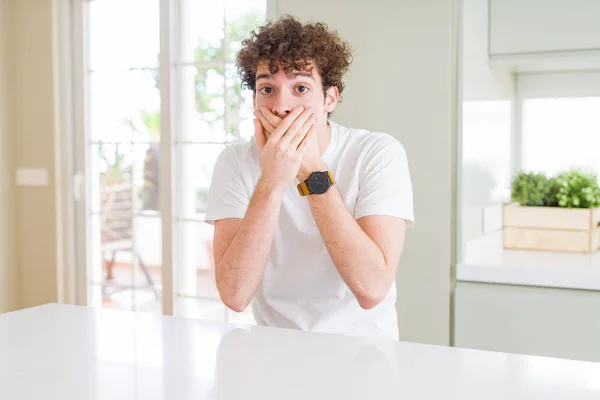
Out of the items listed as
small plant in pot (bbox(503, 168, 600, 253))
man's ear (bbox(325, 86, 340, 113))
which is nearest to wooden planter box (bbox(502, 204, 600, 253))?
small plant in pot (bbox(503, 168, 600, 253))

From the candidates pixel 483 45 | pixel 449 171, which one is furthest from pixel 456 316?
pixel 483 45

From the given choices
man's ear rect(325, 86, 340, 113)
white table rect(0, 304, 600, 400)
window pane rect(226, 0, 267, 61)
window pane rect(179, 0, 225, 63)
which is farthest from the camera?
window pane rect(179, 0, 225, 63)

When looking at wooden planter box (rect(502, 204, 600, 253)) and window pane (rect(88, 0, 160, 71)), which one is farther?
window pane (rect(88, 0, 160, 71))

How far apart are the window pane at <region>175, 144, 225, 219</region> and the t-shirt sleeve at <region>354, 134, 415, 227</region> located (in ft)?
5.56

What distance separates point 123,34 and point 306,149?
2.24 metres

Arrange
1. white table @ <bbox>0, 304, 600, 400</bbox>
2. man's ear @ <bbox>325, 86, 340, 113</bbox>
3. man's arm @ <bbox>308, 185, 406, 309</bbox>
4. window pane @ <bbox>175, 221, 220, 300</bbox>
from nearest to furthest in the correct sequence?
white table @ <bbox>0, 304, 600, 400</bbox>
man's arm @ <bbox>308, 185, 406, 309</bbox>
man's ear @ <bbox>325, 86, 340, 113</bbox>
window pane @ <bbox>175, 221, 220, 300</bbox>

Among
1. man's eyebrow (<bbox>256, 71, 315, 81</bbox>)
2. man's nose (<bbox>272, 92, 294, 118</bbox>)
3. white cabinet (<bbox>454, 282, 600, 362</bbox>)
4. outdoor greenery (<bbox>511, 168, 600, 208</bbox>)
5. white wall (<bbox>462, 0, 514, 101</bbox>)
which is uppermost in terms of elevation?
white wall (<bbox>462, 0, 514, 101</bbox>)

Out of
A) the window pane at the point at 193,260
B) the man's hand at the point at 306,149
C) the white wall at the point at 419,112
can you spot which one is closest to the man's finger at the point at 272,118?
the man's hand at the point at 306,149

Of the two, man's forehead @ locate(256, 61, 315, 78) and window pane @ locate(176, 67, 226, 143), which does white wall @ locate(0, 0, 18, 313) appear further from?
man's forehead @ locate(256, 61, 315, 78)

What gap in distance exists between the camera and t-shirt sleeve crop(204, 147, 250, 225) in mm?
1819

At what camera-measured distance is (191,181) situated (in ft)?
11.3

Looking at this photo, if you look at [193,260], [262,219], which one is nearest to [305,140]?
[262,219]

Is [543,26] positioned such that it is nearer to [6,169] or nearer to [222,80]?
[222,80]

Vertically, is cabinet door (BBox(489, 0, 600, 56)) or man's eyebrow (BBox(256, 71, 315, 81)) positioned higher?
cabinet door (BBox(489, 0, 600, 56))
